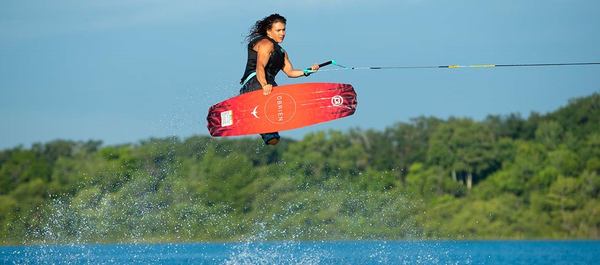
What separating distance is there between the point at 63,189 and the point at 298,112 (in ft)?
111

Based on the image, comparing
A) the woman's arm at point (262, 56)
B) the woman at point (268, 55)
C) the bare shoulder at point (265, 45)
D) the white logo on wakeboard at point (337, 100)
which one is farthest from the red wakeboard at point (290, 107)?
the bare shoulder at point (265, 45)

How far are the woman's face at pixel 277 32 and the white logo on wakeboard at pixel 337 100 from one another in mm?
1031

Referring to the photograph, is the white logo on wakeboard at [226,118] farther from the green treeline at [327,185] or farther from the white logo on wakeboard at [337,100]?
the green treeline at [327,185]

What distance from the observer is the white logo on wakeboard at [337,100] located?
512 inches

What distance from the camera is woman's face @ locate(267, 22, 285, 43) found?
1251cm

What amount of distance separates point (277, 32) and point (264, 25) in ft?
0.64

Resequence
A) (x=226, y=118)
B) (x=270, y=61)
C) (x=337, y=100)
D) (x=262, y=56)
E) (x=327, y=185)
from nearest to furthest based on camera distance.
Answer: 1. (x=262, y=56)
2. (x=270, y=61)
3. (x=337, y=100)
4. (x=226, y=118)
5. (x=327, y=185)

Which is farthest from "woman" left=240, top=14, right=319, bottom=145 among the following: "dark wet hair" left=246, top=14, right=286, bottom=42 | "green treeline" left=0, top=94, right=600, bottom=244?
"green treeline" left=0, top=94, right=600, bottom=244

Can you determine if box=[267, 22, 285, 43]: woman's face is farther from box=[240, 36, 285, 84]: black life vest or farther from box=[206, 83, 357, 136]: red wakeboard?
box=[206, 83, 357, 136]: red wakeboard

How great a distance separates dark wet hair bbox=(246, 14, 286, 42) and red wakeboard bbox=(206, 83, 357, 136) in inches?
28.2

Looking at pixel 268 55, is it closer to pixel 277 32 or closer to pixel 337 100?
pixel 277 32

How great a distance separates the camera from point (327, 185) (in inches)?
1751

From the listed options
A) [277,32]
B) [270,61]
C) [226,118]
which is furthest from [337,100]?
[226,118]

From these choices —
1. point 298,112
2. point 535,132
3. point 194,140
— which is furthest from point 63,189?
point 298,112
